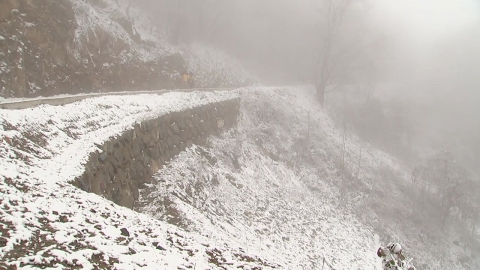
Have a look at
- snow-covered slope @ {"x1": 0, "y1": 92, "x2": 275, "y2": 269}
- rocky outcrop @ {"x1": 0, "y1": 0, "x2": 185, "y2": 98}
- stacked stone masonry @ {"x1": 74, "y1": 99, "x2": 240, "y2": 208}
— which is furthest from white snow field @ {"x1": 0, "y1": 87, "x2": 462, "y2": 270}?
rocky outcrop @ {"x1": 0, "y1": 0, "x2": 185, "y2": 98}

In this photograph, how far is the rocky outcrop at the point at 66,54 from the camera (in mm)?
17844

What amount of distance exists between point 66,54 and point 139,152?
11.8m

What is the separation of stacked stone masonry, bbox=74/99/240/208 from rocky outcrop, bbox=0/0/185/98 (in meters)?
8.24

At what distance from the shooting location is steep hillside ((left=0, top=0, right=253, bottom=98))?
17922 millimetres

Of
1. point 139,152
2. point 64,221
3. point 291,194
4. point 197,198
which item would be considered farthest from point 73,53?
point 64,221

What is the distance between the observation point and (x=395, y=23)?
82938mm

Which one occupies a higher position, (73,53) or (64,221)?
(73,53)

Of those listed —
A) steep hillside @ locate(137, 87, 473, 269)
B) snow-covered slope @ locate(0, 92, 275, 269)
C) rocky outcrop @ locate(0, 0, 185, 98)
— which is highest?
rocky outcrop @ locate(0, 0, 185, 98)

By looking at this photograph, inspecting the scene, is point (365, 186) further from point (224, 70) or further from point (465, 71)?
point (465, 71)

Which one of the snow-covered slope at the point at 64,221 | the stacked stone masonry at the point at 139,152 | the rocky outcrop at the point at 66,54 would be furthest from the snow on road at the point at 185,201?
the rocky outcrop at the point at 66,54

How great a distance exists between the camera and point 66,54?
21391mm

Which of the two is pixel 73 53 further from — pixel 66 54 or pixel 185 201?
pixel 185 201

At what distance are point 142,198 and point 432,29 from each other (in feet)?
316

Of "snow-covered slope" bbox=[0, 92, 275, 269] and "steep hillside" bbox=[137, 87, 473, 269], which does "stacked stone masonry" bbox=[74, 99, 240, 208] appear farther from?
"steep hillside" bbox=[137, 87, 473, 269]
